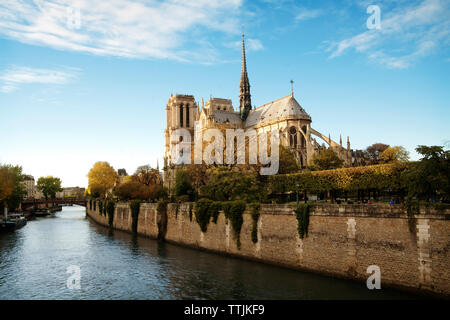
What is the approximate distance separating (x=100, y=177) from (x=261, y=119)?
32618mm

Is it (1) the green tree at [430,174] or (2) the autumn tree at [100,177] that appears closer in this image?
(1) the green tree at [430,174]

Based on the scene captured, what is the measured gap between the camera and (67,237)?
40.7 metres

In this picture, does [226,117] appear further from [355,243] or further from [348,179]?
[355,243]

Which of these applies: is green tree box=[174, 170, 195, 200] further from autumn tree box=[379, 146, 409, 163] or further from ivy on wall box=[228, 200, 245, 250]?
autumn tree box=[379, 146, 409, 163]

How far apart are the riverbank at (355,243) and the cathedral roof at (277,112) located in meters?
43.7

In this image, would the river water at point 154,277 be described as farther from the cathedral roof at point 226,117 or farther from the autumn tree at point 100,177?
the cathedral roof at point 226,117

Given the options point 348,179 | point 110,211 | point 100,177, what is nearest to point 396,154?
point 348,179

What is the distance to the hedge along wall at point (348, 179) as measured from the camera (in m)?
27.2

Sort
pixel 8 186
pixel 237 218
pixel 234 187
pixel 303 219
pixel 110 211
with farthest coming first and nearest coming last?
pixel 110 211, pixel 8 186, pixel 234 187, pixel 237 218, pixel 303 219

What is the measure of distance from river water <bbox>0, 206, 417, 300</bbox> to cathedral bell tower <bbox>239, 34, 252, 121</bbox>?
5525cm

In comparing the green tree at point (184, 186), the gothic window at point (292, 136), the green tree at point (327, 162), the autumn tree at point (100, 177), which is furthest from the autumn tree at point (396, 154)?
the autumn tree at point (100, 177)

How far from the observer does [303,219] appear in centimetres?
2189
